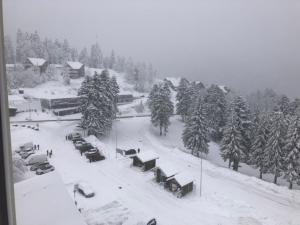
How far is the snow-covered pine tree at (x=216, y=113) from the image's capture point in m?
15.9

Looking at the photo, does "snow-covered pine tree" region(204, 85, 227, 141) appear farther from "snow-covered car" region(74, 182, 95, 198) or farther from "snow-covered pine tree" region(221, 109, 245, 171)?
"snow-covered car" region(74, 182, 95, 198)

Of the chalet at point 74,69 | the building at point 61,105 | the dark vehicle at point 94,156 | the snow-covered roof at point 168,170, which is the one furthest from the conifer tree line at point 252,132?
the chalet at point 74,69

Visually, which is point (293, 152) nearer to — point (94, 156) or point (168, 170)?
point (168, 170)

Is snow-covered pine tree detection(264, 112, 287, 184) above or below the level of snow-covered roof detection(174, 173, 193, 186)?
above

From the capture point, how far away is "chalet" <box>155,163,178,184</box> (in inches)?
285

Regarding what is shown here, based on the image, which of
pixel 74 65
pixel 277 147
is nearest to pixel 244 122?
pixel 277 147

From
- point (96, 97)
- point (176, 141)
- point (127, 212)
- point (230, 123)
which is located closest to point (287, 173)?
point (230, 123)

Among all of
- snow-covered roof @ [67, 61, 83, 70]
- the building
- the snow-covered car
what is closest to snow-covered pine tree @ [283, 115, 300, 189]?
the snow-covered car

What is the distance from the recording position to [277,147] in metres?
8.20

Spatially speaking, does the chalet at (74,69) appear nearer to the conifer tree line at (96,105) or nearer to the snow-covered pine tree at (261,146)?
the conifer tree line at (96,105)

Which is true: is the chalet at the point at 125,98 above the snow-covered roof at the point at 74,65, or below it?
below

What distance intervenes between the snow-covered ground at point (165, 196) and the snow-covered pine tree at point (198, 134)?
8.08ft

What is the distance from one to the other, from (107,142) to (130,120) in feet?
16.7

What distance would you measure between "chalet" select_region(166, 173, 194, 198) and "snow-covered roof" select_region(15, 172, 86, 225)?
423cm
